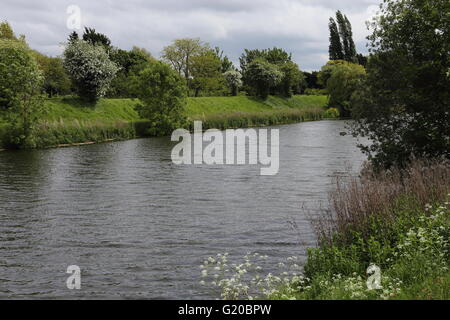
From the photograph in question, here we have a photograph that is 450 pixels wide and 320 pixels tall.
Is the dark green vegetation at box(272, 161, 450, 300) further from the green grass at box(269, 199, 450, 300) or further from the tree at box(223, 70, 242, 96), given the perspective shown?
the tree at box(223, 70, 242, 96)

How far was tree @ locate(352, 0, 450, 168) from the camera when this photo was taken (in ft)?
55.2

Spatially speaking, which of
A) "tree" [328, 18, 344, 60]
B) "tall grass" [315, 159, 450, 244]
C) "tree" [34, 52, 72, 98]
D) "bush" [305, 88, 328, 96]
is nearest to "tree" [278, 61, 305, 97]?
"bush" [305, 88, 328, 96]

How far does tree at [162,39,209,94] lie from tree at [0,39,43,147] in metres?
46.5

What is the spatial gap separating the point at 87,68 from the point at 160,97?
7.81 m

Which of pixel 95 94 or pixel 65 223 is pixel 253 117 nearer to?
pixel 95 94

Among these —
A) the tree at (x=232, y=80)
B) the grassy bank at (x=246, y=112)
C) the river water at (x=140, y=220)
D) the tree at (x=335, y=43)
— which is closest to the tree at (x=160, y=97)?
the grassy bank at (x=246, y=112)

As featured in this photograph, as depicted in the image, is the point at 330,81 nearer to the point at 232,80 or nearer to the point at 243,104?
the point at 232,80

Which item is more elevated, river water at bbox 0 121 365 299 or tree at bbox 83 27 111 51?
tree at bbox 83 27 111 51

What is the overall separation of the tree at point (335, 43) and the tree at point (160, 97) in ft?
234

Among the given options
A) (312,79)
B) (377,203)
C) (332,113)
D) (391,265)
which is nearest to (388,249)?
(391,265)

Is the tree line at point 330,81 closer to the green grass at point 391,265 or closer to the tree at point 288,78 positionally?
the tree at point 288,78

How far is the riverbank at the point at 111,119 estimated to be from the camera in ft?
133

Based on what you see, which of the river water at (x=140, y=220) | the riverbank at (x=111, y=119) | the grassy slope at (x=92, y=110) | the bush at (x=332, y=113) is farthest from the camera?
the bush at (x=332, y=113)
